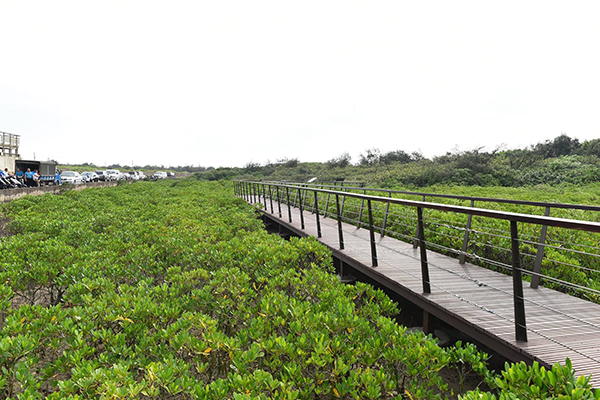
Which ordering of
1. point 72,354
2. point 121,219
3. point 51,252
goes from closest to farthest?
point 72,354 → point 51,252 → point 121,219

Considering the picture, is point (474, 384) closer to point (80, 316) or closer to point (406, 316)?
point (406, 316)

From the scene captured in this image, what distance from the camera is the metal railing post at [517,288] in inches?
98.8

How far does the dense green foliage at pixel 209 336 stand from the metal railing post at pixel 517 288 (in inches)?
21.1

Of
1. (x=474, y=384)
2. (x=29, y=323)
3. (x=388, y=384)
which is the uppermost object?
(x=29, y=323)

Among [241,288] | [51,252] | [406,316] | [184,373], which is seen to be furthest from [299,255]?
[51,252]

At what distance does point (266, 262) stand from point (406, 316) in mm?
2265

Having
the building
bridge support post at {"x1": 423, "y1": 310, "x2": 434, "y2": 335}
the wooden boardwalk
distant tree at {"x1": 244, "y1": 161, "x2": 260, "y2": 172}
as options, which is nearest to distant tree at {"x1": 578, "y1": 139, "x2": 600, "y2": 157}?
the wooden boardwalk

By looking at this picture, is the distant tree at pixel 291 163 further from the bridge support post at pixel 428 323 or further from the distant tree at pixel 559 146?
the bridge support post at pixel 428 323

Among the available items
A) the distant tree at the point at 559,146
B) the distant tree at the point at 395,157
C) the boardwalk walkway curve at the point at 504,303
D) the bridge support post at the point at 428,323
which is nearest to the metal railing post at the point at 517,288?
the boardwalk walkway curve at the point at 504,303

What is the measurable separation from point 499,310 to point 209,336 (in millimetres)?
2748

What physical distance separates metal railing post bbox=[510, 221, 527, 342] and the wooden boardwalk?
0.24 feet

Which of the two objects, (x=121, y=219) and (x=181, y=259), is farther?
(x=121, y=219)

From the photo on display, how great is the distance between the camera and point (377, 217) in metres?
9.02

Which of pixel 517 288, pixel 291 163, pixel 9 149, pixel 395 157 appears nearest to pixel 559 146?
pixel 395 157
